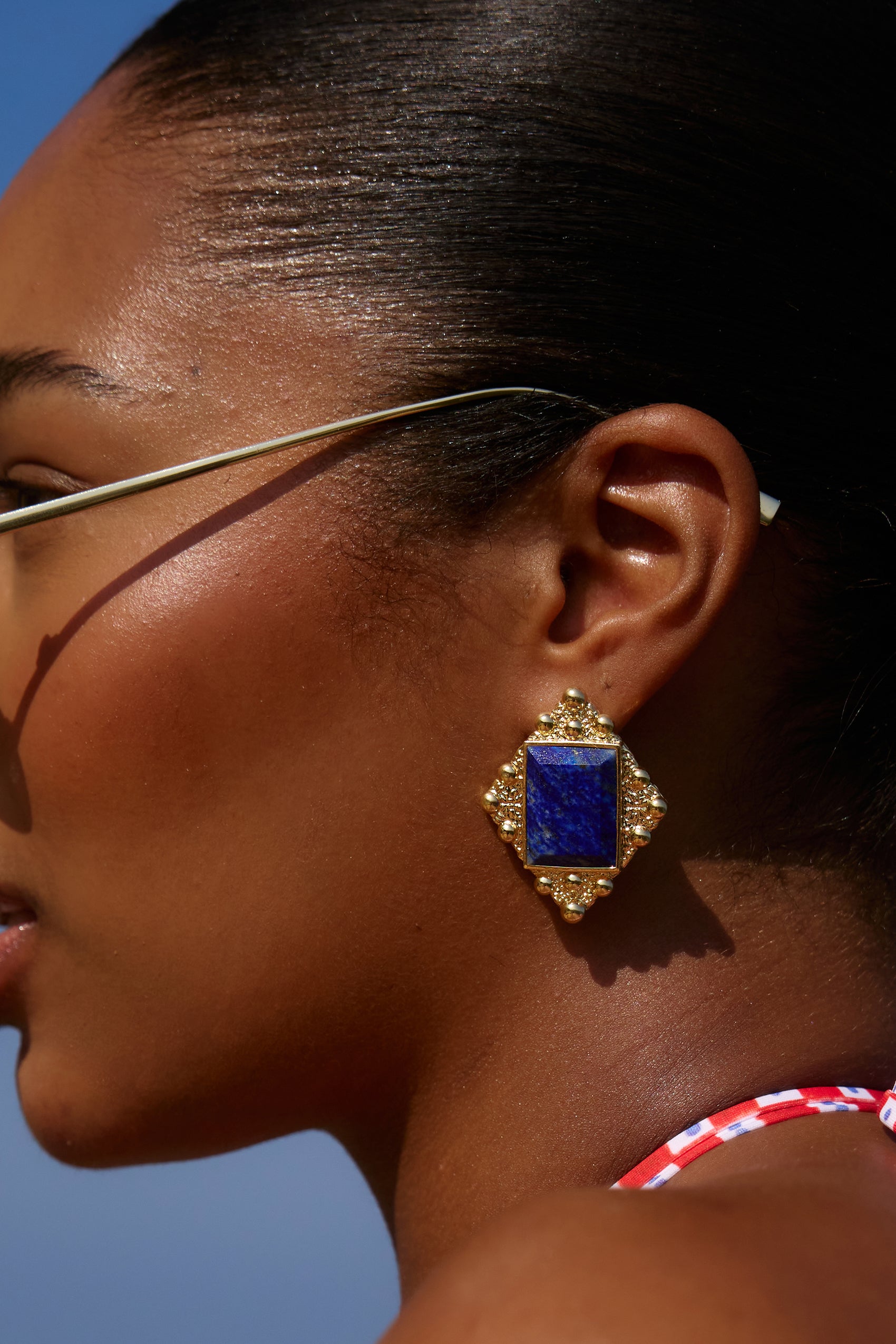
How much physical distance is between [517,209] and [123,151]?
52 centimetres

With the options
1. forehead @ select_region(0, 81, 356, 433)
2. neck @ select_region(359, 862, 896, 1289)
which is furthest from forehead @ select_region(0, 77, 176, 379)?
neck @ select_region(359, 862, 896, 1289)

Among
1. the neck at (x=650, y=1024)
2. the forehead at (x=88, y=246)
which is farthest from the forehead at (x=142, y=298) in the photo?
the neck at (x=650, y=1024)

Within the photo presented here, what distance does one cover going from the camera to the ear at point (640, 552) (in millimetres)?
1408

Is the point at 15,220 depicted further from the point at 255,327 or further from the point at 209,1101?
the point at 209,1101

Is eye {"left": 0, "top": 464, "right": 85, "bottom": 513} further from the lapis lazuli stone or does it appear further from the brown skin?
the lapis lazuli stone

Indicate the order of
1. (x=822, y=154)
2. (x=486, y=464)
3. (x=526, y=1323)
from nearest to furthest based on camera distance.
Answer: (x=526, y=1323)
(x=486, y=464)
(x=822, y=154)

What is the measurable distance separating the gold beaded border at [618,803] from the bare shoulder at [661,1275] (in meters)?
0.37

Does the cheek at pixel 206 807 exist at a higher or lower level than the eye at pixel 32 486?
lower

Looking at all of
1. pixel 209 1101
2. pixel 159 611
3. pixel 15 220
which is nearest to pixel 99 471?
pixel 159 611

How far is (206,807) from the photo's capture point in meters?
1.47

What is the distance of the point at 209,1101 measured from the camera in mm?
1594

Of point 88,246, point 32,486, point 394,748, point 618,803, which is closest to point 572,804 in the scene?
point 618,803

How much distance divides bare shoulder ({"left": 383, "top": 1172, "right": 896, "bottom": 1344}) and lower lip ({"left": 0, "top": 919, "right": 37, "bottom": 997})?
782mm

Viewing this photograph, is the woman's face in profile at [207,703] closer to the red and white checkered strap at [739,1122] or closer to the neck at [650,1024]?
the neck at [650,1024]
